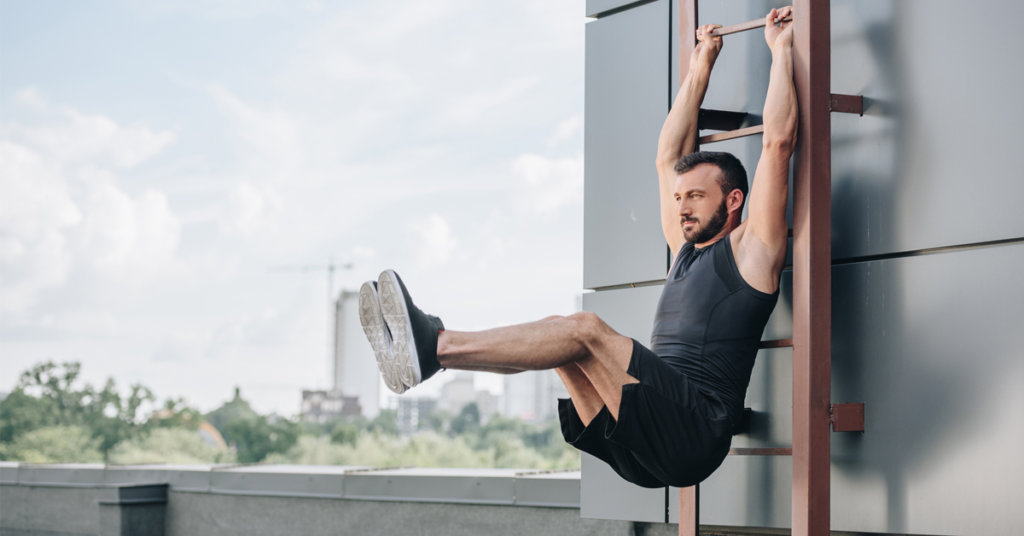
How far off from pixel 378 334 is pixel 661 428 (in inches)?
32.5

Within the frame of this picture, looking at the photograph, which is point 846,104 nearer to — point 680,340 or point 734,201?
point 734,201

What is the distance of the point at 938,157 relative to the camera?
297cm

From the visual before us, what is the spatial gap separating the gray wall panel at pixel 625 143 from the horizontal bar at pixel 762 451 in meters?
0.86

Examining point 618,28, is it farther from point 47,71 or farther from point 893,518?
point 47,71

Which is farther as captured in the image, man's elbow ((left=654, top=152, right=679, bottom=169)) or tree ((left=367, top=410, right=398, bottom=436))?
tree ((left=367, top=410, right=398, bottom=436))

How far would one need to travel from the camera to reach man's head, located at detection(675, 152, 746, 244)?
3248 millimetres

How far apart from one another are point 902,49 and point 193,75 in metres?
36.6

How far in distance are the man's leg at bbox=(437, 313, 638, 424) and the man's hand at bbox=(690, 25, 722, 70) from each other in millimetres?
1086

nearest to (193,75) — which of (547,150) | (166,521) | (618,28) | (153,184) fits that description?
(153,184)

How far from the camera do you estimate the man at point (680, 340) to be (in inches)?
111

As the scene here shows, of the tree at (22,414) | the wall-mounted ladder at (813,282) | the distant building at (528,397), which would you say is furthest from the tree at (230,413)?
the wall-mounted ladder at (813,282)

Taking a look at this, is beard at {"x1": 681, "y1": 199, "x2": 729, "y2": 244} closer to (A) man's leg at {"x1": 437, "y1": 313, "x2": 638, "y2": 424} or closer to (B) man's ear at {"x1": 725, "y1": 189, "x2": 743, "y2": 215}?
(B) man's ear at {"x1": 725, "y1": 189, "x2": 743, "y2": 215}

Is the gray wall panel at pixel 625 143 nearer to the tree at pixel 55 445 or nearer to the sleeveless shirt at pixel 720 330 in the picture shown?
the sleeveless shirt at pixel 720 330

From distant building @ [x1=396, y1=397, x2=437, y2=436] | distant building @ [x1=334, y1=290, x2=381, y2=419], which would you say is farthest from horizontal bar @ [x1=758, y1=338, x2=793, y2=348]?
distant building @ [x1=334, y1=290, x2=381, y2=419]
